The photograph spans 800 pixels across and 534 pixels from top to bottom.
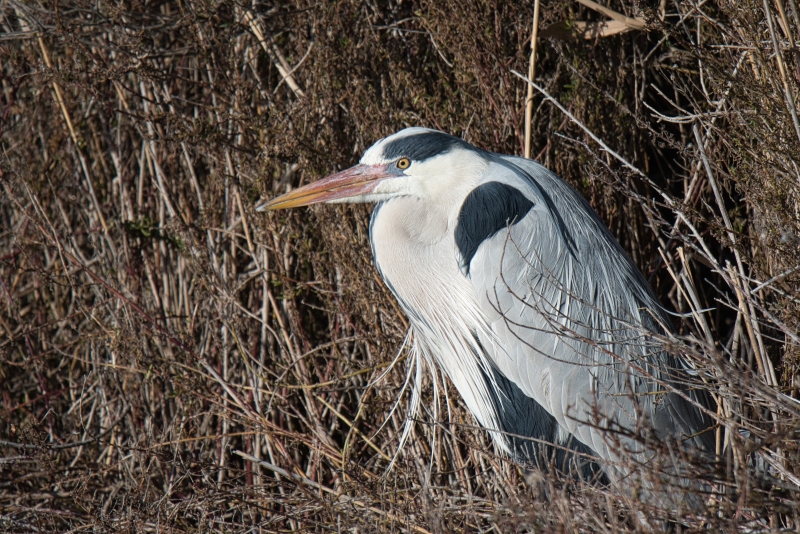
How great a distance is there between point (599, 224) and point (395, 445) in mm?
1030

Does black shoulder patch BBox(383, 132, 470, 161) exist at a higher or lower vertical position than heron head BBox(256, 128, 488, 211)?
higher

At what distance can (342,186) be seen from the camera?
218 centimetres

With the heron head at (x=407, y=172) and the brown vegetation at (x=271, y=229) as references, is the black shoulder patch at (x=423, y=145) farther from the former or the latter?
the brown vegetation at (x=271, y=229)

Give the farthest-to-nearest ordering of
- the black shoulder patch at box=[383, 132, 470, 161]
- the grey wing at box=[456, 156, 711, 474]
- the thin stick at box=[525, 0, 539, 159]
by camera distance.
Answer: the thin stick at box=[525, 0, 539, 159], the black shoulder patch at box=[383, 132, 470, 161], the grey wing at box=[456, 156, 711, 474]

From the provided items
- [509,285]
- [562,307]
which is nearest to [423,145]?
[509,285]

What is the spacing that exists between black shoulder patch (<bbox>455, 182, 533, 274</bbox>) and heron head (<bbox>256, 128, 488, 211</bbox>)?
92 millimetres

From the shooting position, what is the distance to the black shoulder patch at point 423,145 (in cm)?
211

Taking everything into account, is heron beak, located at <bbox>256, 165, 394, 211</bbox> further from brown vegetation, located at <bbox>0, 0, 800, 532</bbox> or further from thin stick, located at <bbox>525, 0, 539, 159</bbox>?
thin stick, located at <bbox>525, 0, 539, 159</bbox>

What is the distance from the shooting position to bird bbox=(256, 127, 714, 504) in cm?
199

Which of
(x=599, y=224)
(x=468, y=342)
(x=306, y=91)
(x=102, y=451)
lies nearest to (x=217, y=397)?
Answer: (x=102, y=451)

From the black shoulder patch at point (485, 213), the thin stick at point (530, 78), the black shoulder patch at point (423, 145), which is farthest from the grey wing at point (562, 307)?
the thin stick at point (530, 78)

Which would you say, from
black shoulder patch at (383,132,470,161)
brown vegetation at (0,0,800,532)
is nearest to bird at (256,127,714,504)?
black shoulder patch at (383,132,470,161)

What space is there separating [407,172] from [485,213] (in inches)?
11.6

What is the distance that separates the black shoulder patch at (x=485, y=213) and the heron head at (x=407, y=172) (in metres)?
0.09
